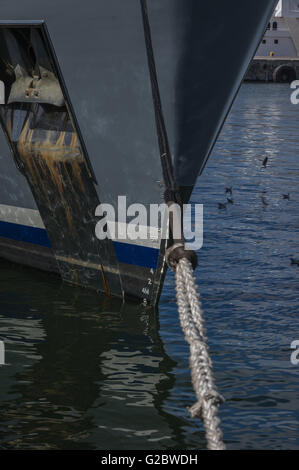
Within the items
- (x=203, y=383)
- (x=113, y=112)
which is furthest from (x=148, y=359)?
(x=203, y=383)

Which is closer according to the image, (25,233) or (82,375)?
(82,375)

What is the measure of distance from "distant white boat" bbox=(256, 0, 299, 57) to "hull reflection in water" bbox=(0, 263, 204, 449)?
247ft

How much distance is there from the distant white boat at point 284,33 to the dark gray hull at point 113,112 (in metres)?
74.8

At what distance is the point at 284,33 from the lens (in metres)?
81.0

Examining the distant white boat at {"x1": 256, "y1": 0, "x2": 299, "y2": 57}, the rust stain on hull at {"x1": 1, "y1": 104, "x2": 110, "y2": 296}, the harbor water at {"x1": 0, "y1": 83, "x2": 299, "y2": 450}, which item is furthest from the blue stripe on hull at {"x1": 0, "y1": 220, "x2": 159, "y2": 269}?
the distant white boat at {"x1": 256, "y1": 0, "x2": 299, "y2": 57}

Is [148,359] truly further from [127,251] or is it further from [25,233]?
[25,233]

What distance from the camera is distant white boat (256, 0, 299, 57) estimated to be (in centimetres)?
8044

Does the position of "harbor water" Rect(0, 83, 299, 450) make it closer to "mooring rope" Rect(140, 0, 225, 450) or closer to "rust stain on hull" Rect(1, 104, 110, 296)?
"rust stain on hull" Rect(1, 104, 110, 296)

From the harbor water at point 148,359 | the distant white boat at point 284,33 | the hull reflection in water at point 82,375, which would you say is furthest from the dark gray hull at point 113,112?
the distant white boat at point 284,33

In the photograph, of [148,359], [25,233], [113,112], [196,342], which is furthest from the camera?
[25,233]

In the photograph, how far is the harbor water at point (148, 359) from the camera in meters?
6.11

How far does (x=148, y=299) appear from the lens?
8.61 m

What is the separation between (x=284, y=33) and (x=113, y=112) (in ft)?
252

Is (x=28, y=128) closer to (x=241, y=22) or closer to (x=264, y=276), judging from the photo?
(x=241, y=22)
